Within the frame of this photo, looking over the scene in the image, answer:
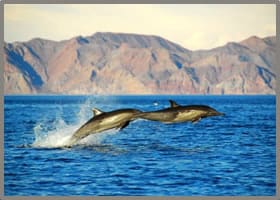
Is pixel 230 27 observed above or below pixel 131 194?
above

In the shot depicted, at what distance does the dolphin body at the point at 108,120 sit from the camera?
17.5 m

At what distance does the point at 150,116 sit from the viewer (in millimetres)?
17266

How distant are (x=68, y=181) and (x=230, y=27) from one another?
7.30m

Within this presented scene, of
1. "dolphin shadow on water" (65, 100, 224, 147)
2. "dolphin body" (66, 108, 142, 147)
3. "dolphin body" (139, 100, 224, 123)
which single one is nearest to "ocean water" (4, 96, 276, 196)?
"dolphin body" (66, 108, 142, 147)

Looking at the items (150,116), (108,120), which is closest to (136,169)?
(108,120)

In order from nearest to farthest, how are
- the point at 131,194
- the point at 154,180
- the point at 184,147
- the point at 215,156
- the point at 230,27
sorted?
1. the point at 131,194
2. the point at 154,180
3. the point at 230,27
4. the point at 215,156
5. the point at 184,147

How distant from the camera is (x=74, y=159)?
19422mm

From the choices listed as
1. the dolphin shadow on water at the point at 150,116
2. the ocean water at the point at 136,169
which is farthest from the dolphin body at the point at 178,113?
the ocean water at the point at 136,169

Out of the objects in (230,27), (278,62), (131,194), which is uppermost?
(230,27)

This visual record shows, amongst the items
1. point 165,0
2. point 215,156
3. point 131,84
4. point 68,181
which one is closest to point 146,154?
point 215,156

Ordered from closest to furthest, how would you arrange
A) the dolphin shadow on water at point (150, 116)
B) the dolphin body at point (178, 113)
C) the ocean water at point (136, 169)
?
the ocean water at point (136, 169), the dolphin shadow on water at point (150, 116), the dolphin body at point (178, 113)

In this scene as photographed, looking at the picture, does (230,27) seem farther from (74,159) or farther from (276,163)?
(74,159)

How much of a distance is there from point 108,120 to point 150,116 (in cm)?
159

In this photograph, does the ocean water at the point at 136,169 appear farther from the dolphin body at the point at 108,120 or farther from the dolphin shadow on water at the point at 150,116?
the dolphin shadow on water at the point at 150,116
